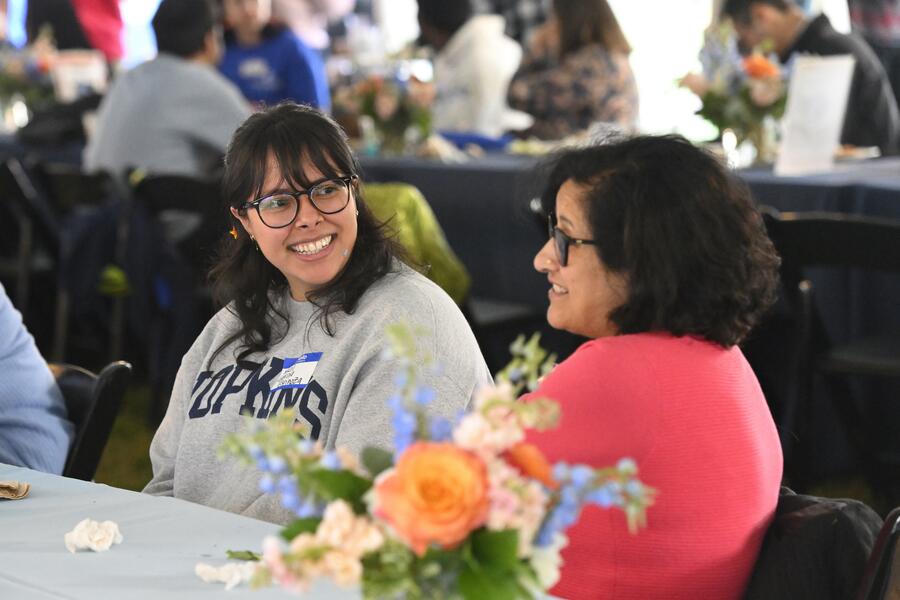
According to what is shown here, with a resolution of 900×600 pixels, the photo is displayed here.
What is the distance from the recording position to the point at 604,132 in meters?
1.56

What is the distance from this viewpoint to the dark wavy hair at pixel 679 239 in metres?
1.34

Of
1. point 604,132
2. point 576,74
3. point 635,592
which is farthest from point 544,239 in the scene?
point 635,592

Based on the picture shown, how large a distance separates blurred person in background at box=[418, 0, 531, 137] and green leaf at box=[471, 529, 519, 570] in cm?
500

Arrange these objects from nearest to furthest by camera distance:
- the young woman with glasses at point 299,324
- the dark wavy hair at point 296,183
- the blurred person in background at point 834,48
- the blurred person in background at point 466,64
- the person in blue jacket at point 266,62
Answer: the young woman with glasses at point 299,324 < the dark wavy hair at point 296,183 < the blurred person in background at point 834,48 < the person in blue jacket at point 266,62 < the blurred person in background at point 466,64

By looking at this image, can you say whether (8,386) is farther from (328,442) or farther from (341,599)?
(341,599)

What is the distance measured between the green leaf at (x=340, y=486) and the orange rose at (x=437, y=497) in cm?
6

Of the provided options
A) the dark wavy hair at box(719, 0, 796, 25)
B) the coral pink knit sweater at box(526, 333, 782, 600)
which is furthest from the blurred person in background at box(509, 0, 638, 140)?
the coral pink knit sweater at box(526, 333, 782, 600)

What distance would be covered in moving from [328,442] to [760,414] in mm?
584

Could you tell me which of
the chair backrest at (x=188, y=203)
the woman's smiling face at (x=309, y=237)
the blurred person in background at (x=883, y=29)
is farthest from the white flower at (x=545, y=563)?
the blurred person in background at (x=883, y=29)

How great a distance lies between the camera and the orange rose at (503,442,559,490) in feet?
2.75

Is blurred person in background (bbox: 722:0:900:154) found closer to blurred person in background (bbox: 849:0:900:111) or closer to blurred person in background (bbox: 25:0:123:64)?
blurred person in background (bbox: 849:0:900:111)

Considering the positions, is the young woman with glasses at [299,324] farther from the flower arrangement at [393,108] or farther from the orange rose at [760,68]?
the flower arrangement at [393,108]

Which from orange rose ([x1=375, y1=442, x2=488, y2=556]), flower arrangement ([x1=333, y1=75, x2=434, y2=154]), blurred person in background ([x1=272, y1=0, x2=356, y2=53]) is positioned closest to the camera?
orange rose ([x1=375, y1=442, x2=488, y2=556])

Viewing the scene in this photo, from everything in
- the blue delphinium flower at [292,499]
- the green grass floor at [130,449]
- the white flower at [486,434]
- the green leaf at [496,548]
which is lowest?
the green grass floor at [130,449]
